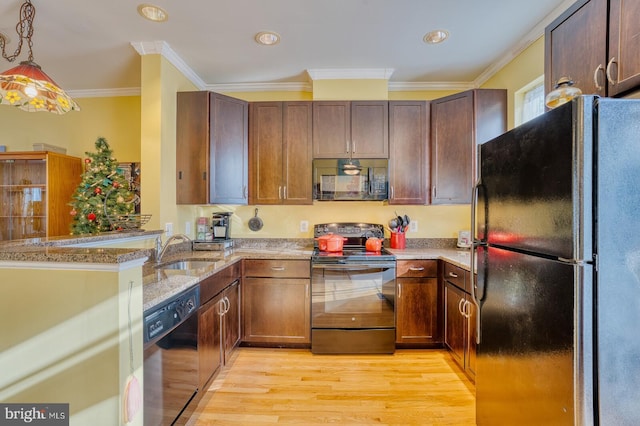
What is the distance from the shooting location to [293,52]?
2609mm

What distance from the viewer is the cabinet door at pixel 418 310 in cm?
260

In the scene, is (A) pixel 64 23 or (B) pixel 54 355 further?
(A) pixel 64 23

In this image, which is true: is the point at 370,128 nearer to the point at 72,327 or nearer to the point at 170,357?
the point at 170,357

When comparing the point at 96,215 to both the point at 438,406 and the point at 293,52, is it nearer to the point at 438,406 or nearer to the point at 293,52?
the point at 293,52

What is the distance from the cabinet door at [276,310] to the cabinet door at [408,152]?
1.33 meters

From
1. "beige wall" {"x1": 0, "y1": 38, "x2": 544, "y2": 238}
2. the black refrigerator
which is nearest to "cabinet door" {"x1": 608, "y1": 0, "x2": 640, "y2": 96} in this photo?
the black refrigerator

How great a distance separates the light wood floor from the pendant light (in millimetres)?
2316

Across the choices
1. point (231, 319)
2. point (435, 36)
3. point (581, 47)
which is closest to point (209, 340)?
point (231, 319)

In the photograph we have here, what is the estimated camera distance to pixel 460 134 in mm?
2783

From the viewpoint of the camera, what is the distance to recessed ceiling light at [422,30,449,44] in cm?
233

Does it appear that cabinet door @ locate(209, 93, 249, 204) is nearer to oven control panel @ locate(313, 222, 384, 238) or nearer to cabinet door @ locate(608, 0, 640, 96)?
oven control panel @ locate(313, 222, 384, 238)

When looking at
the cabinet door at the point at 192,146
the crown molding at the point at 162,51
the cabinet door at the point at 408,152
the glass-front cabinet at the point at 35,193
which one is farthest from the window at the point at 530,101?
the glass-front cabinet at the point at 35,193

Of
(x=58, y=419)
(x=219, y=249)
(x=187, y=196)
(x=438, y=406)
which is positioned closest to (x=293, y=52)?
(x=187, y=196)

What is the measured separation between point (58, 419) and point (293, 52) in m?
2.84
